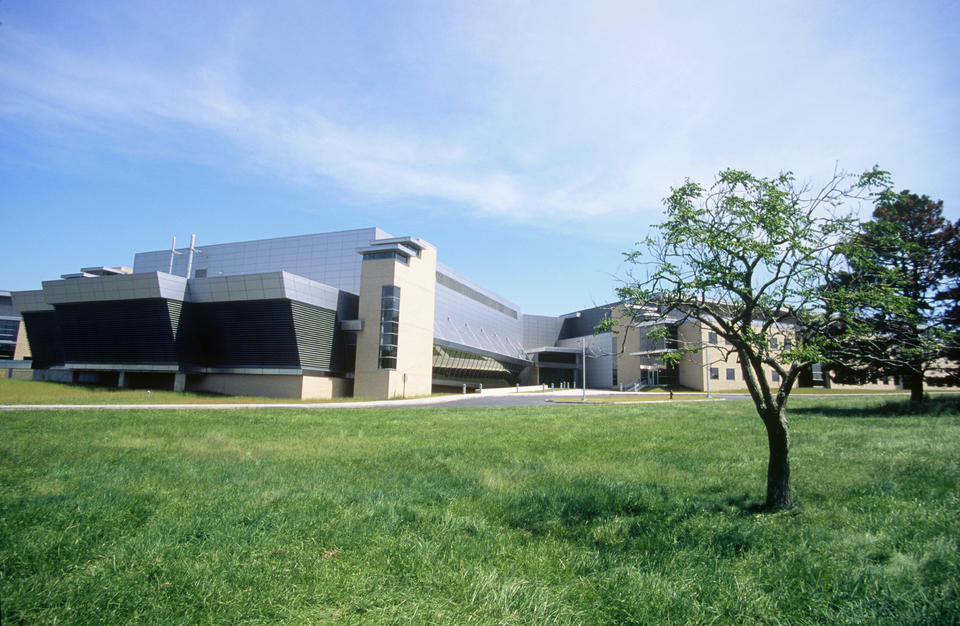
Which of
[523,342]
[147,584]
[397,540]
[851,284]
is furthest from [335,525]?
[523,342]

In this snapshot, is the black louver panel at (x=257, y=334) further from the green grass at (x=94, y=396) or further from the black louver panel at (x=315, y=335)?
the green grass at (x=94, y=396)

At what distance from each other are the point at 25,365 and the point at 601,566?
81.6 meters

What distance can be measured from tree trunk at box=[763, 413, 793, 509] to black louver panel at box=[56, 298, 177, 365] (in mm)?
45856

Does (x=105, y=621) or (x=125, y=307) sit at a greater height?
(x=125, y=307)

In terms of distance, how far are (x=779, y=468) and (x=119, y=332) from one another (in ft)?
170

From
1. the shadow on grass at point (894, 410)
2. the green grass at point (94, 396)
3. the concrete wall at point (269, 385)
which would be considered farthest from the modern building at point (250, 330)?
the shadow on grass at point (894, 410)

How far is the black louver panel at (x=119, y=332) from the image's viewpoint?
42.6 meters

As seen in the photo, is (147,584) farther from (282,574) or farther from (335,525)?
(335,525)

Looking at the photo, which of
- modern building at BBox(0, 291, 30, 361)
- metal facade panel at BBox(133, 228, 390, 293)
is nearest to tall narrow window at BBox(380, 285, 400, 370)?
metal facade panel at BBox(133, 228, 390, 293)

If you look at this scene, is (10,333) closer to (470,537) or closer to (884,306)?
(470,537)

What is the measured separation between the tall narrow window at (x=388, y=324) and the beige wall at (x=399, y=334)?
40 cm

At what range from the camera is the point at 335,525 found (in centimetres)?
628

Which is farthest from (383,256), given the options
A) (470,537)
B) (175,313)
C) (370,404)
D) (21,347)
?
(21,347)

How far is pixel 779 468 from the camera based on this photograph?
771 cm
